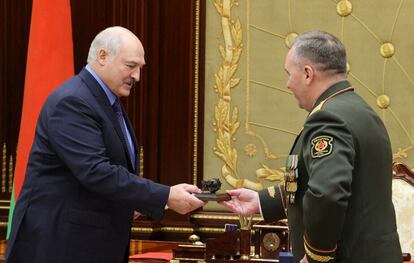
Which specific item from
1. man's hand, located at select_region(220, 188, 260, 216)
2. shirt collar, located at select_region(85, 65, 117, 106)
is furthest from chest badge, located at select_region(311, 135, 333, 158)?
shirt collar, located at select_region(85, 65, 117, 106)

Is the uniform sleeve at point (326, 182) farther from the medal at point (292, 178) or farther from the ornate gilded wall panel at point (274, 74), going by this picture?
the ornate gilded wall panel at point (274, 74)

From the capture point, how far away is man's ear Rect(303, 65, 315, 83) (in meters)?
2.71

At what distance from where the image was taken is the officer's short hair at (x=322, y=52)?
2.69 metres

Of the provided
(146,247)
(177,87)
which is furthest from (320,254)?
(177,87)

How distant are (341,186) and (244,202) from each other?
92cm

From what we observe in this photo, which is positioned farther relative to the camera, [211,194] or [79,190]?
[211,194]

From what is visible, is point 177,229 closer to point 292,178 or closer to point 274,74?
point 274,74

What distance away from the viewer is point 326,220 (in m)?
2.50

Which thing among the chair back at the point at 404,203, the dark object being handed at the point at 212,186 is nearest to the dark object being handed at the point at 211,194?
the dark object being handed at the point at 212,186

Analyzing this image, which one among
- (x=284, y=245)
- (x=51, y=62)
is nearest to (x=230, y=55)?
(x=51, y=62)

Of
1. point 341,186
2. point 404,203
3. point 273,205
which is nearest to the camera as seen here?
point 341,186

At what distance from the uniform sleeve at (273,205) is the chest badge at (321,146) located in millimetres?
558

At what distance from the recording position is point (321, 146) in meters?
2.51

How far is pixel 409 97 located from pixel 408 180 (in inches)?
26.2
